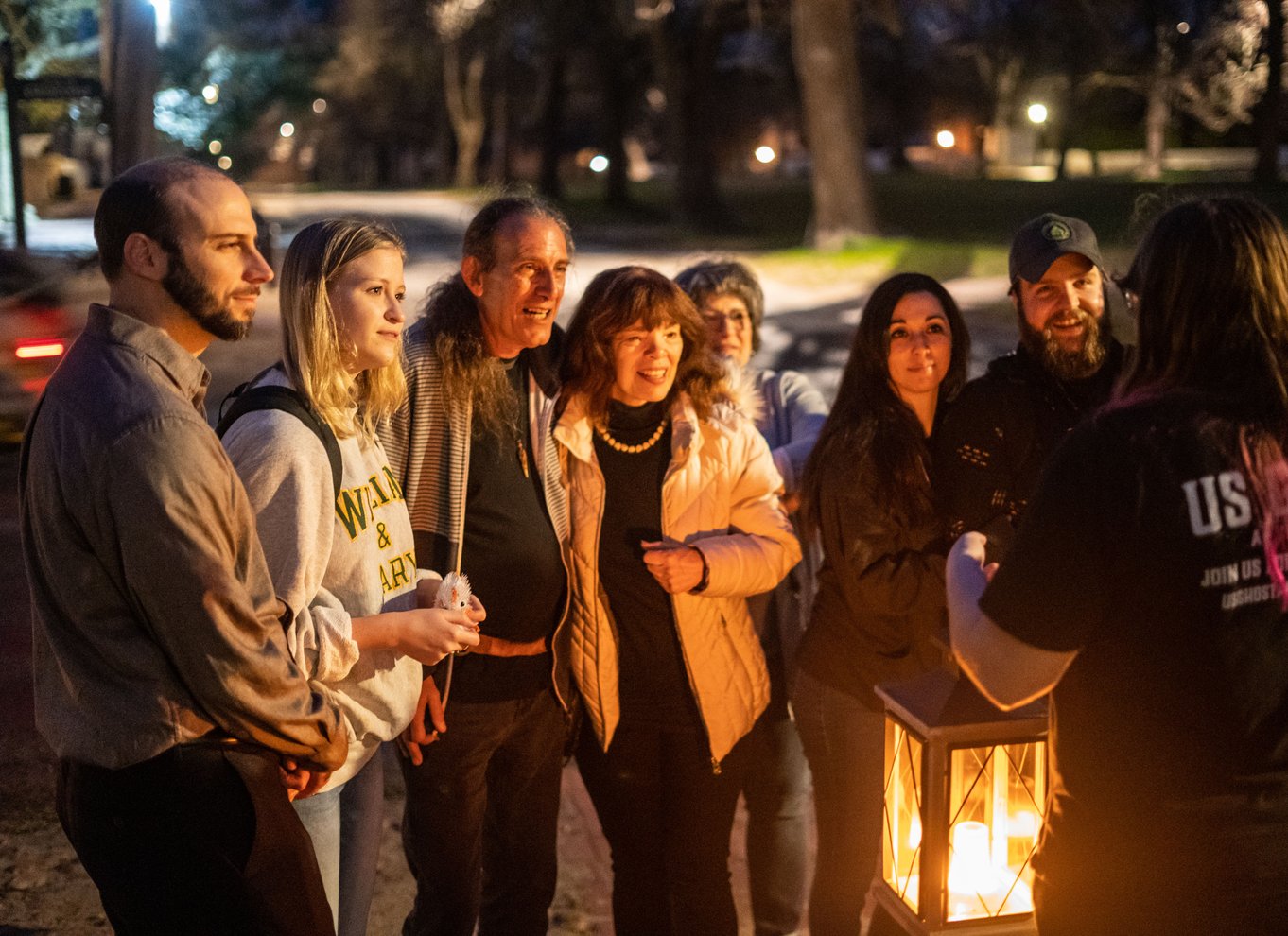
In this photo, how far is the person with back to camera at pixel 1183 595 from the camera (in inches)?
83.2

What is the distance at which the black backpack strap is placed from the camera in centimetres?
279

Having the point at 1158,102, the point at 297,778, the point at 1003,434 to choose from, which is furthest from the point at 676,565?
the point at 1158,102

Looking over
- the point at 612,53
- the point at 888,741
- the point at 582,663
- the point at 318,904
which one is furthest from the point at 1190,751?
the point at 612,53

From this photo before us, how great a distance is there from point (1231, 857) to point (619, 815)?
71.4 inches

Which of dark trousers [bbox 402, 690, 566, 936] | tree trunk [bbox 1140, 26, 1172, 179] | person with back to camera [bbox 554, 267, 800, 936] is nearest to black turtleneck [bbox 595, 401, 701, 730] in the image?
person with back to camera [bbox 554, 267, 800, 936]

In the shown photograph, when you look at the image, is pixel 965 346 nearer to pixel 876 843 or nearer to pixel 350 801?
pixel 876 843

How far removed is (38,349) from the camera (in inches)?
396

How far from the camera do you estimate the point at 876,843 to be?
146 inches

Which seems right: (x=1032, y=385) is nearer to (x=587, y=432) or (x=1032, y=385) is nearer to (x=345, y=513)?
(x=587, y=432)

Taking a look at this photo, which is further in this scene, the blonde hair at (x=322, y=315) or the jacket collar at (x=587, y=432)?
the jacket collar at (x=587, y=432)

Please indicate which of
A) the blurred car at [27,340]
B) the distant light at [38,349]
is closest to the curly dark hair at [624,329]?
the blurred car at [27,340]

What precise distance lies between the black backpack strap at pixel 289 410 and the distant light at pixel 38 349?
7941 mm

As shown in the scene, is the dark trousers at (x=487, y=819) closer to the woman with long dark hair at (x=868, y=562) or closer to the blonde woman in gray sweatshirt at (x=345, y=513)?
the blonde woman in gray sweatshirt at (x=345, y=513)

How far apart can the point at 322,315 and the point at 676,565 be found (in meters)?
1.06
